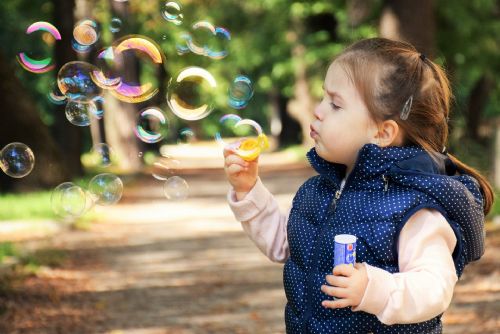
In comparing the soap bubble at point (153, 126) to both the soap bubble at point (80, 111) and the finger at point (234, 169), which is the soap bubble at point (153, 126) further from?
the finger at point (234, 169)

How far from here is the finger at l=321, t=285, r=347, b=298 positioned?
2109 mm

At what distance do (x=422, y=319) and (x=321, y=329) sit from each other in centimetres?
33

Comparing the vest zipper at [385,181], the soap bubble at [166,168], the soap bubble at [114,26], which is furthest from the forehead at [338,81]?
the soap bubble at [114,26]

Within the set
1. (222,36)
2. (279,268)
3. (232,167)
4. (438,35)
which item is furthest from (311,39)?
(232,167)

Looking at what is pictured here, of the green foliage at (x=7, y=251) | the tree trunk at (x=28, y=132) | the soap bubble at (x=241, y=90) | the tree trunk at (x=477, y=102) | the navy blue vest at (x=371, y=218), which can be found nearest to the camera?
the navy blue vest at (x=371, y=218)

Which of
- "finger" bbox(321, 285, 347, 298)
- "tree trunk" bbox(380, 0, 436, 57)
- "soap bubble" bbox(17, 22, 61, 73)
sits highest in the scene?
"soap bubble" bbox(17, 22, 61, 73)

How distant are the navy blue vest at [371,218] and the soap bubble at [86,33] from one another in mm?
2721

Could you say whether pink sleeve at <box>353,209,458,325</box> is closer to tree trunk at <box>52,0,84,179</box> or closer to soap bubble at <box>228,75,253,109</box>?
soap bubble at <box>228,75,253,109</box>

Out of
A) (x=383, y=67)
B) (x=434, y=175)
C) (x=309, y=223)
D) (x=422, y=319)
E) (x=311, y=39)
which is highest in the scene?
(x=383, y=67)

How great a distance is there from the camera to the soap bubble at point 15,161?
15.7 ft

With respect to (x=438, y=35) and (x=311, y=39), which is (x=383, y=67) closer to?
(x=438, y=35)

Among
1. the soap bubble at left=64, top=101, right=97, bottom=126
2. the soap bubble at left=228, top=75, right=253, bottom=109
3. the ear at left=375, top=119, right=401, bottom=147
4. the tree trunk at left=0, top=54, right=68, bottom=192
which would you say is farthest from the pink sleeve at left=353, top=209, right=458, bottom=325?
the tree trunk at left=0, top=54, right=68, bottom=192

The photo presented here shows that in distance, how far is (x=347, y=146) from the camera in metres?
2.36

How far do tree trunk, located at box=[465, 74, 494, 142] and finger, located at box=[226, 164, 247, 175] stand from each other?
2096 cm
